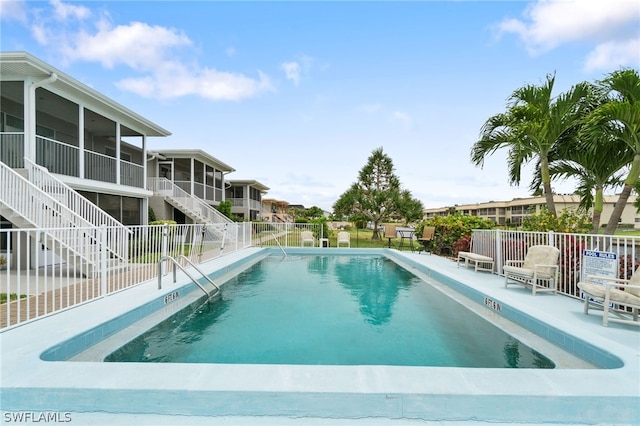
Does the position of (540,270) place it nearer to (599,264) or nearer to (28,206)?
(599,264)

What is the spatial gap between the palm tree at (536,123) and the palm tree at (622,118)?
0.98 m

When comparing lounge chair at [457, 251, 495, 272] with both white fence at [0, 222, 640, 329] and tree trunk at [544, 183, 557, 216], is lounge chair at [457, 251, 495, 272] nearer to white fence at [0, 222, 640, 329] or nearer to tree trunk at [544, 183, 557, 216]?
white fence at [0, 222, 640, 329]

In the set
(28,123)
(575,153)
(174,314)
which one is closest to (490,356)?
(174,314)

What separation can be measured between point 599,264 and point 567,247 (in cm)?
131

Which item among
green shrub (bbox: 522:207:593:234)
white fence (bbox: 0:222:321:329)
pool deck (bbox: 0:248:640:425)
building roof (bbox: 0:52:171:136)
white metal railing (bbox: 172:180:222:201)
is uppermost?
building roof (bbox: 0:52:171:136)

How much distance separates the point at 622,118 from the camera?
6.53 meters

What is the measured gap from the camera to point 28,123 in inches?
347

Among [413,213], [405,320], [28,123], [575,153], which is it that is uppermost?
[28,123]

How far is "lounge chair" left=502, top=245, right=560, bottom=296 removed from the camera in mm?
5852

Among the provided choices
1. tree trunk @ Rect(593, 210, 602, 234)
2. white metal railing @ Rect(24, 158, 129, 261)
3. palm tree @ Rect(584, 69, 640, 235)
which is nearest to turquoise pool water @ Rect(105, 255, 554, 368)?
tree trunk @ Rect(593, 210, 602, 234)

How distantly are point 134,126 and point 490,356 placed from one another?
15413mm

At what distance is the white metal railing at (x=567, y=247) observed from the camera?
506 centimetres

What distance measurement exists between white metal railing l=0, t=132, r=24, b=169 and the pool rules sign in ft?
44.0

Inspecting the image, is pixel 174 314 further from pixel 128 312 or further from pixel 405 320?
pixel 405 320
